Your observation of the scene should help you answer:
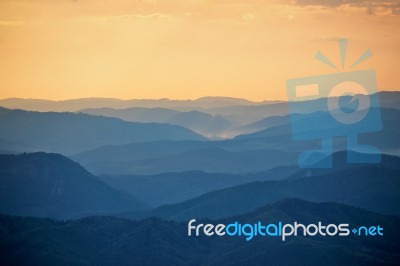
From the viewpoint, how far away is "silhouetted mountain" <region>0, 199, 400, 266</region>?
72375 millimetres

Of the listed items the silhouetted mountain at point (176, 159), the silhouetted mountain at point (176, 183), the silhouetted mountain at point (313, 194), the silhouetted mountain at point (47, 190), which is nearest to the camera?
the silhouetted mountain at point (313, 194)

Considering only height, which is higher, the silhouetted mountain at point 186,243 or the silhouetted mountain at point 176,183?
the silhouetted mountain at point 186,243

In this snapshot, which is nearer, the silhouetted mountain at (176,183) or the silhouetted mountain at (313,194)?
the silhouetted mountain at (313,194)

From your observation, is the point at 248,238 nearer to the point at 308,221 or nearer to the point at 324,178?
the point at 308,221

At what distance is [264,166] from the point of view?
173500mm

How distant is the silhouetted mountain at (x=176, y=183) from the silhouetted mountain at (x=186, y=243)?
50.1m

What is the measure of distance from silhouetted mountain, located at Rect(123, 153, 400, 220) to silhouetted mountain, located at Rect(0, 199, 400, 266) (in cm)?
2197

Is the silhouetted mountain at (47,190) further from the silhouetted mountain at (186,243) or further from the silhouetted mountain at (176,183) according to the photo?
the silhouetted mountain at (186,243)

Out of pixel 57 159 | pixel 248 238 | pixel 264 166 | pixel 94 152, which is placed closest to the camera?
pixel 248 238

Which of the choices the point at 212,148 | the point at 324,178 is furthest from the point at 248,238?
the point at 212,148

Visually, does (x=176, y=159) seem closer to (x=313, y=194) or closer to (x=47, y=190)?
(x=47, y=190)

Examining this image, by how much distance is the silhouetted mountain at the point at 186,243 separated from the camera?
7238 centimetres

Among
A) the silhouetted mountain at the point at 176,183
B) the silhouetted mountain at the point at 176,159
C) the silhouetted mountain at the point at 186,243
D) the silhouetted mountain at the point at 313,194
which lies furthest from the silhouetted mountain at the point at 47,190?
the silhouetted mountain at the point at 176,159

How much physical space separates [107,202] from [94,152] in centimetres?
6396
